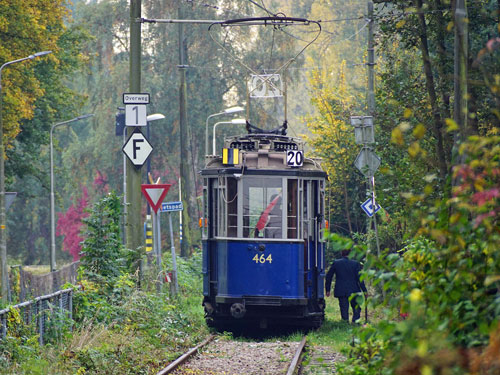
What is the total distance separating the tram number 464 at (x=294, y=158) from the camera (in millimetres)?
15820

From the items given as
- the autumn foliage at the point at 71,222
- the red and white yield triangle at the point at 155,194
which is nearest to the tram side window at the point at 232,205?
the red and white yield triangle at the point at 155,194

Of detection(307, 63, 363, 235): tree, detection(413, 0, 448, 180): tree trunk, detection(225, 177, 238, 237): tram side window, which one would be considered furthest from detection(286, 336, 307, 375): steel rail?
detection(307, 63, 363, 235): tree

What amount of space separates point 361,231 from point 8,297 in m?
12.9

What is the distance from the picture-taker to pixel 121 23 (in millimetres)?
46812

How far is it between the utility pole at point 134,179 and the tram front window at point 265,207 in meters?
3.24

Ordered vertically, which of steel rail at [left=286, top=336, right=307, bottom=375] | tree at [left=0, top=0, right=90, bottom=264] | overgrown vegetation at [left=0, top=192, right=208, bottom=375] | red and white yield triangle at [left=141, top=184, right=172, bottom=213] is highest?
tree at [left=0, top=0, right=90, bottom=264]

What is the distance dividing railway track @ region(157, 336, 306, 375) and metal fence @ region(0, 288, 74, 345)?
1705 mm

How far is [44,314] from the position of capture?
12758 millimetres

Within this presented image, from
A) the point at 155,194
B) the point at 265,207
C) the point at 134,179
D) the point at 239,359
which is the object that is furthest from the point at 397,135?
the point at 155,194

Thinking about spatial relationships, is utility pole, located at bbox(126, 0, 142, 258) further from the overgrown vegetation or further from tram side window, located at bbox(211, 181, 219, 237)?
tram side window, located at bbox(211, 181, 219, 237)

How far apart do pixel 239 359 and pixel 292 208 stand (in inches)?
123

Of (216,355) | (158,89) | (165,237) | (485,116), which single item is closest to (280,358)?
(216,355)

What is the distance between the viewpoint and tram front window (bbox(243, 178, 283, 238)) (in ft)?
51.6

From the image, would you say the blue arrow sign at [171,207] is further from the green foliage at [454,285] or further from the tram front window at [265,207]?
the green foliage at [454,285]
